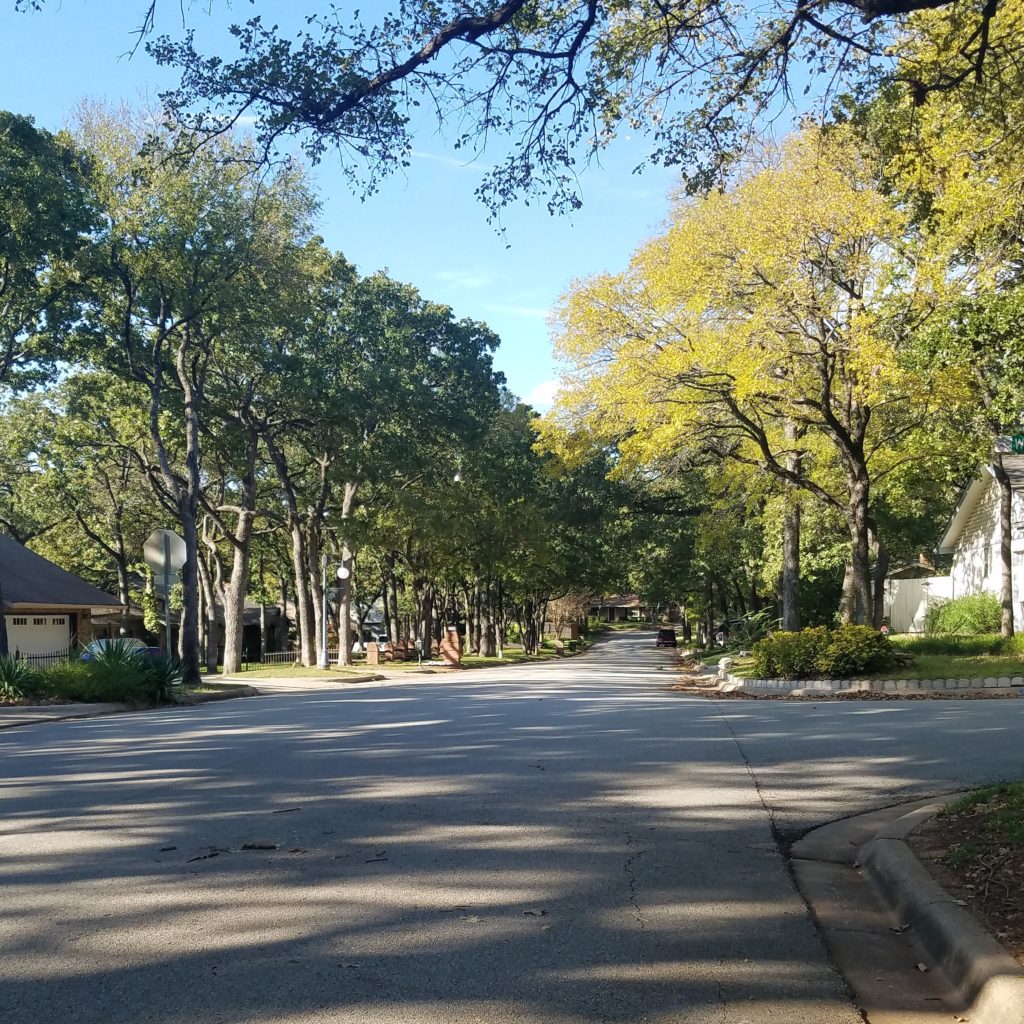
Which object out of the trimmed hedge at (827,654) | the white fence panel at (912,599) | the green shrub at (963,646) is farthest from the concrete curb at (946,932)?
the white fence panel at (912,599)

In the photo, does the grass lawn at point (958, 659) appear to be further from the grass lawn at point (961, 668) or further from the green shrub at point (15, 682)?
the green shrub at point (15, 682)

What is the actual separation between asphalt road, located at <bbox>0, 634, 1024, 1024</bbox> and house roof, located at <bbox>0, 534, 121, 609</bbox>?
79.5 feet

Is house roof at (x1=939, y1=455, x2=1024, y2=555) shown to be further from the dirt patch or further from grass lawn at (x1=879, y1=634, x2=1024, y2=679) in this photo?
the dirt patch

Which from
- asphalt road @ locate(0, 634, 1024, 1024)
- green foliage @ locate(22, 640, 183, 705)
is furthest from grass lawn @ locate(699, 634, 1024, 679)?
green foliage @ locate(22, 640, 183, 705)

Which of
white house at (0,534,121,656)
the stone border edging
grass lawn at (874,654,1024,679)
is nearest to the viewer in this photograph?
the stone border edging

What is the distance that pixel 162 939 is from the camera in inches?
201

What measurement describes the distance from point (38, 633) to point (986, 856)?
36.6m

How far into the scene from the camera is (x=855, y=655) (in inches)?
791

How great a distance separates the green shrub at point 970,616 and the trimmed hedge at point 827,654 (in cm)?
949

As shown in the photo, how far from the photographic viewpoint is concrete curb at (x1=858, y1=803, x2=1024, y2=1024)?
4.33 m

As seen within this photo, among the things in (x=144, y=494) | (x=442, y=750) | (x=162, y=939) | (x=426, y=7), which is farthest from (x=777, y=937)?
(x=144, y=494)

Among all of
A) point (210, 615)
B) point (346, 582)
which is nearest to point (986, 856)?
point (346, 582)

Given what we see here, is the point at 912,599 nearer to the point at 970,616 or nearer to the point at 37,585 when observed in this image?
the point at 970,616

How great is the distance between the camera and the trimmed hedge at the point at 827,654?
2017 cm
